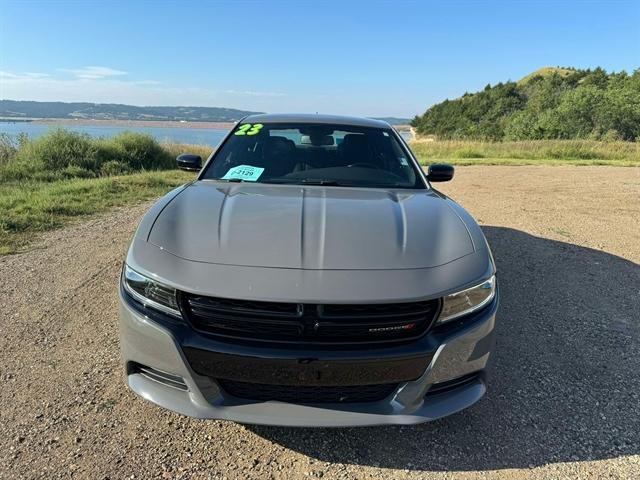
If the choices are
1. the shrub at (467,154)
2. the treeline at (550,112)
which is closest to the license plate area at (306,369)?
the shrub at (467,154)

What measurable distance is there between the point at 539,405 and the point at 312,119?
275 centimetres

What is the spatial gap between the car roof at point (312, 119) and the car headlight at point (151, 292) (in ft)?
7.14

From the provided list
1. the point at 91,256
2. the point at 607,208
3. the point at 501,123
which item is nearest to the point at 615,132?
the point at 501,123

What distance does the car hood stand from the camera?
79.8 inches

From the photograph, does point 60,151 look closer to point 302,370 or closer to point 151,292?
point 151,292

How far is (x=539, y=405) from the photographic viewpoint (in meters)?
2.53

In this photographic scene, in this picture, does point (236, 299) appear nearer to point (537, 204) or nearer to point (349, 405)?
point (349, 405)

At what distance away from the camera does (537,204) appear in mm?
8445

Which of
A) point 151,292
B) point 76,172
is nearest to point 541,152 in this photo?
point 76,172

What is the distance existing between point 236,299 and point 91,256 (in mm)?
3839

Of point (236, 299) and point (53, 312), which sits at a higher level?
point (236, 299)

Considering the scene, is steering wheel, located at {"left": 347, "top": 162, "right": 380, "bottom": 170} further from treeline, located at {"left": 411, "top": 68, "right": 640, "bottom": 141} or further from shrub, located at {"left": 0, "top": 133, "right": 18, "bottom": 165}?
treeline, located at {"left": 411, "top": 68, "right": 640, "bottom": 141}

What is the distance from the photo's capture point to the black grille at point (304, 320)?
1.84 m

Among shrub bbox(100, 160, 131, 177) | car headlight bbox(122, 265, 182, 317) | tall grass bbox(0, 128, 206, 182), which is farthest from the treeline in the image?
car headlight bbox(122, 265, 182, 317)
